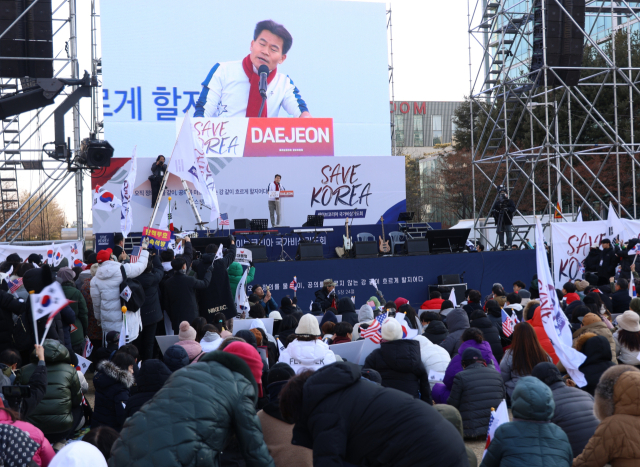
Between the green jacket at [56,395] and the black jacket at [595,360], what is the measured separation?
4.13m

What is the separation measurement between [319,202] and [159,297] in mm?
10480

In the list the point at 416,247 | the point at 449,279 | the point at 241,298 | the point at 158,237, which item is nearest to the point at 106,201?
the point at 241,298

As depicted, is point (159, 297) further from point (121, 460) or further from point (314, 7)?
point (314, 7)

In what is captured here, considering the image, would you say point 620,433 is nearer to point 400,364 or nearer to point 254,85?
point 400,364

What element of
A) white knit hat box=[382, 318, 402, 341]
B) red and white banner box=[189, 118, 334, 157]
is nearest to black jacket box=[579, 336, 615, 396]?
white knit hat box=[382, 318, 402, 341]

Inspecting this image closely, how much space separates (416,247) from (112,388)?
10.6 m

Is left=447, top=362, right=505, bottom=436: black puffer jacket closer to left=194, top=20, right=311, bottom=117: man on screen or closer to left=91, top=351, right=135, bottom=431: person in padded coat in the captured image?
left=91, top=351, right=135, bottom=431: person in padded coat

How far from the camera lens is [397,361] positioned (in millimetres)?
4996

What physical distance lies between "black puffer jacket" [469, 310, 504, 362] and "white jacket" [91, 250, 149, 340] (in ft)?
11.9

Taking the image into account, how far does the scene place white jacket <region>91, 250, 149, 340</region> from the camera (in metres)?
7.30

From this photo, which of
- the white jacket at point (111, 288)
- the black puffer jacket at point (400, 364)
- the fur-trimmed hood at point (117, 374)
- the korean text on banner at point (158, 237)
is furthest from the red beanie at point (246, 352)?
the korean text on banner at point (158, 237)

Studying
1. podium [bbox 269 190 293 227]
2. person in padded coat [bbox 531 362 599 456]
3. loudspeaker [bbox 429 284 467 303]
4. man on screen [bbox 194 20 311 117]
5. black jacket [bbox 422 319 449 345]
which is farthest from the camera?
man on screen [bbox 194 20 311 117]

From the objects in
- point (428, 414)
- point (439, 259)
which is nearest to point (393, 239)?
point (439, 259)

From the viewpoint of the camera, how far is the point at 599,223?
14.3 m
